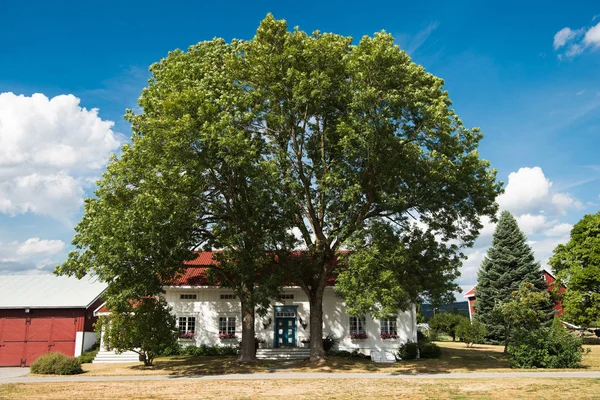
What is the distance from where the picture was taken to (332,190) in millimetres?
19266

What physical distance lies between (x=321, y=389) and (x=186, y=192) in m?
9.44

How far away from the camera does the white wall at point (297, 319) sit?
26.3 meters

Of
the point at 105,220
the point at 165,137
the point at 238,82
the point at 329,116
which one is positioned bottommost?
the point at 105,220

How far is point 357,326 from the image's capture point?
26578 millimetres

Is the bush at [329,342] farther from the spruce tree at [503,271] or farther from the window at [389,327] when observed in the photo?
the spruce tree at [503,271]

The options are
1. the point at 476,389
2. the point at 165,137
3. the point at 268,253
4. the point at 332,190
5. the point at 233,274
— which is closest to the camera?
the point at 476,389

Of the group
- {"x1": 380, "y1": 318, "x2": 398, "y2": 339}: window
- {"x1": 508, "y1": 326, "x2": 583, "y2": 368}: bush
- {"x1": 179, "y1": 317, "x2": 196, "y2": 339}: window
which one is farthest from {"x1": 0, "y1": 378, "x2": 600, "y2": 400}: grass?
{"x1": 179, "y1": 317, "x2": 196, "y2": 339}: window

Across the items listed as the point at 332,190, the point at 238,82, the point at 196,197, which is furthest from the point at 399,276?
the point at 238,82

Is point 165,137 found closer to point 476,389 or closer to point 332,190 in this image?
point 332,190

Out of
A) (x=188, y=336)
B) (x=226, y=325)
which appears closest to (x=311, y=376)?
(x=226, y=325)

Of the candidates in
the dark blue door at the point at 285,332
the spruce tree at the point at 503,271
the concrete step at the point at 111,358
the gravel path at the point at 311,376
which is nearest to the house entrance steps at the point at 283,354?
the dark blue door at the point at 285,332

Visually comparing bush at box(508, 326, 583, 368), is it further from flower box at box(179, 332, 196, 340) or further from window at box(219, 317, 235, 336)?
flower box at box(179, 332, 196, 340)

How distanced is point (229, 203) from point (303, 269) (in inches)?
192

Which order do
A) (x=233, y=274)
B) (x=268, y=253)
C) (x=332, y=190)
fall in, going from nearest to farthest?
1. (x=332, y=190)
2. (x=268, y=253)
3. (x=233, y=274)
